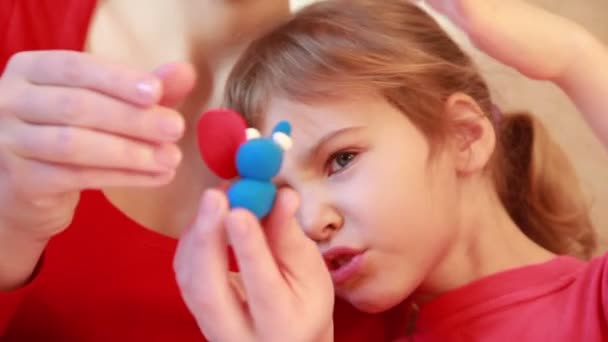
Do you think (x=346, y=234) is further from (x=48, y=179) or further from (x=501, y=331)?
(x=48, y=179)

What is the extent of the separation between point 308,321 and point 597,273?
39 centimetres

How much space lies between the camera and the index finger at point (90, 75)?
1.37 feet

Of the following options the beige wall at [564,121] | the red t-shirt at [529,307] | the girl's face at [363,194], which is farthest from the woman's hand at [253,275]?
the beige wall at [564,121]

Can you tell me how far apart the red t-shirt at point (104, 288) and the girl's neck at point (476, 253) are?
0.29m

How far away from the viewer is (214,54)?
0.94 m

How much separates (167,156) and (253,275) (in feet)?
0.31

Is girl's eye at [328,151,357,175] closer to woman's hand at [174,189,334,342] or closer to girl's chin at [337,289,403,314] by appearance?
girl's chin at [337,289,403,314]

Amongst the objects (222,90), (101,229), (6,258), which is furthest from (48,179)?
(222,90)

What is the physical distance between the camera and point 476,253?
2.72ft

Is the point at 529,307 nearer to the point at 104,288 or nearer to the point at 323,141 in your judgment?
the point at 323,141

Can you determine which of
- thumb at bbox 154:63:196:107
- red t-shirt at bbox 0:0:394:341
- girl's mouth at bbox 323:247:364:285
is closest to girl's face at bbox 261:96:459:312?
girl's mouth at bbox 323:247:364:285

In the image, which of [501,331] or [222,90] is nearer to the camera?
[501,331]

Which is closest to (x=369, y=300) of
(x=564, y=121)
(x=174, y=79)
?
(x=174, y=79)

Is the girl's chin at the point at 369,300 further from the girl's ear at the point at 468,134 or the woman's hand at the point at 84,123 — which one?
the woman's hand at the point at 84,123
